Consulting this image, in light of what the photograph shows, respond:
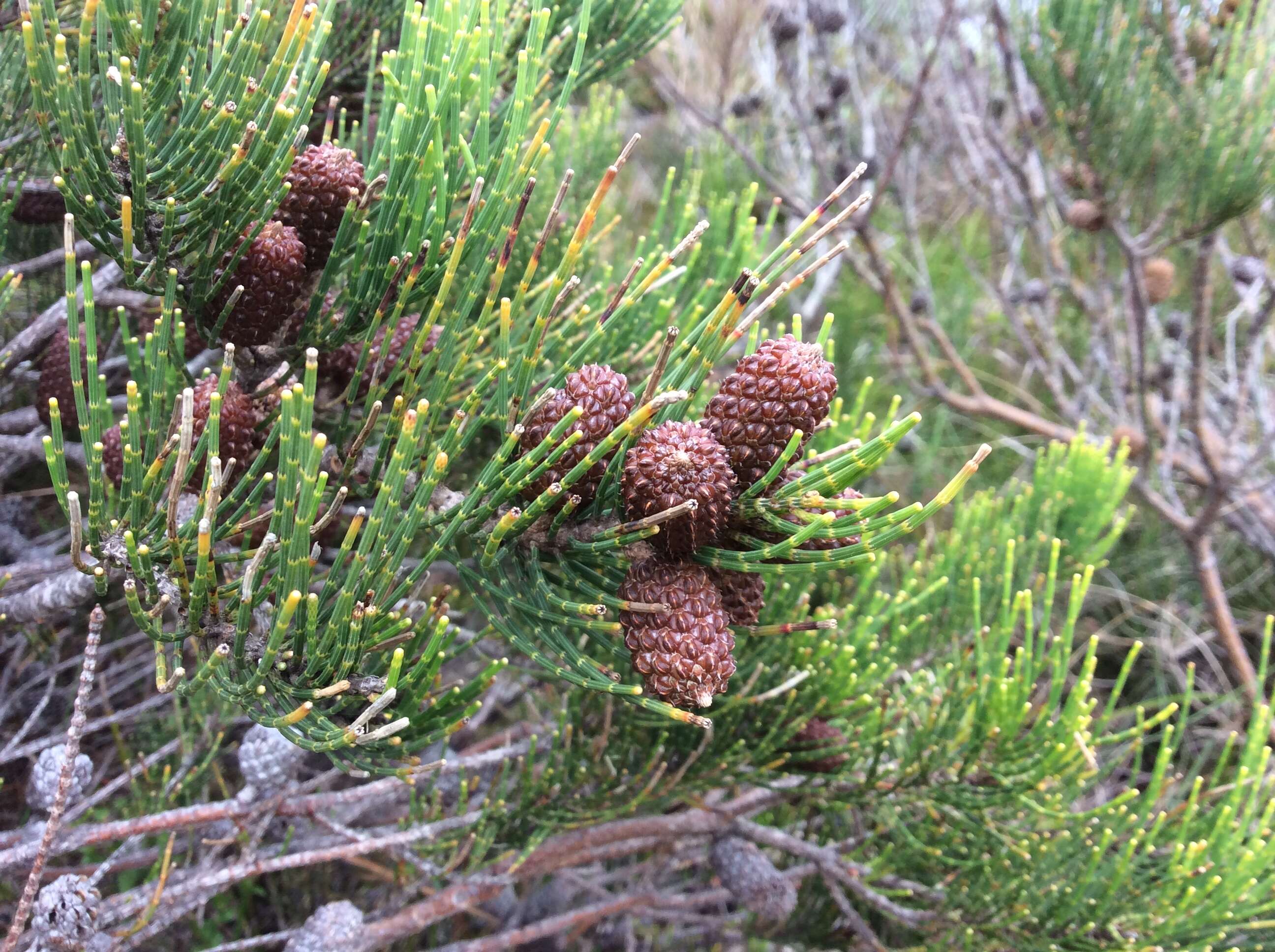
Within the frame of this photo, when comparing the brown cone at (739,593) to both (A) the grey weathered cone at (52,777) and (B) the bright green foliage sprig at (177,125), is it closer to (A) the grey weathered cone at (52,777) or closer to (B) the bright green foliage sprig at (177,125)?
(B) the bright green foliage sprig at (177,125)

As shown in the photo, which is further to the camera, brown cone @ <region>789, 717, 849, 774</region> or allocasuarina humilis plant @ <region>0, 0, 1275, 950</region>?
brown cone @ <region>789, 717, 849, 774</region>

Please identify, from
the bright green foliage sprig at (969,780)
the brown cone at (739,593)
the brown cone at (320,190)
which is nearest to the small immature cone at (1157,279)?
the bright green foliage sprig at (969,780)

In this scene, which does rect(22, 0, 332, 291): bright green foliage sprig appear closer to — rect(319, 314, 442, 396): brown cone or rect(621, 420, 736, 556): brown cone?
rect(319, 314, 442, 396): brown cone

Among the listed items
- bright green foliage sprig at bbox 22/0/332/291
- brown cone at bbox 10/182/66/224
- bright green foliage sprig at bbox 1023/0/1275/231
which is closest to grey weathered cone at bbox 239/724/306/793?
bright green foliage sprig at bbox 22/0/332/291

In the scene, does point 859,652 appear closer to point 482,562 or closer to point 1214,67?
point 482,562

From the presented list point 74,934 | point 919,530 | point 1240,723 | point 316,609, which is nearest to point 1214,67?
point 919,530
